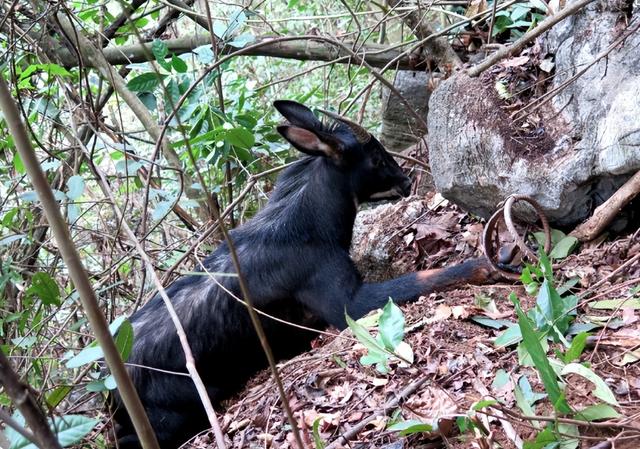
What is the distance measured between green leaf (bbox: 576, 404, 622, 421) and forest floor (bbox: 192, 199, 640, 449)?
0.04m

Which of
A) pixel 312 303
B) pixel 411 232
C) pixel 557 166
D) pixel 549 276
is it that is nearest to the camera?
pixel 549 276

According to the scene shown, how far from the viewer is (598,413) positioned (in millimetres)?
3055

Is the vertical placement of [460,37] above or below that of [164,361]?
above

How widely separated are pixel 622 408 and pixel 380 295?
2.64 metres

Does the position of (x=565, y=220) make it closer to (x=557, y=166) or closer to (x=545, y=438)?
(x=557, y=166)

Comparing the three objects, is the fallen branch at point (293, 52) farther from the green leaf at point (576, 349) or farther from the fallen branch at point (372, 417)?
the green leaf at point (576, 349)

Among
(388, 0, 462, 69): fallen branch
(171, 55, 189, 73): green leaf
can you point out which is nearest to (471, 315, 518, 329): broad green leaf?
(171, 55, 189, 73): green leaf

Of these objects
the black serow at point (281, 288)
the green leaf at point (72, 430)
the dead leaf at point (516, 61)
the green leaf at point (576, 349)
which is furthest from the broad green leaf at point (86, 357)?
the dead leaf at point (516, 61)

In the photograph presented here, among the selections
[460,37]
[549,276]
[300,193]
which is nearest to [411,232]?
[300,193]

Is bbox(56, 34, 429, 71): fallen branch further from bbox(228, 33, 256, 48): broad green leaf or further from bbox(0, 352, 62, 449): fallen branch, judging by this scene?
bbox(0, 352, 62, 449): fallen branch

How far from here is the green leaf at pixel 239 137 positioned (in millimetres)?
5891

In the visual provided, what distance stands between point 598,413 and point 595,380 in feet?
0.61

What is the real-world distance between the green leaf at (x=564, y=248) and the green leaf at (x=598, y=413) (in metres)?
1.98

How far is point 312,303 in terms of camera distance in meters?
5.94
